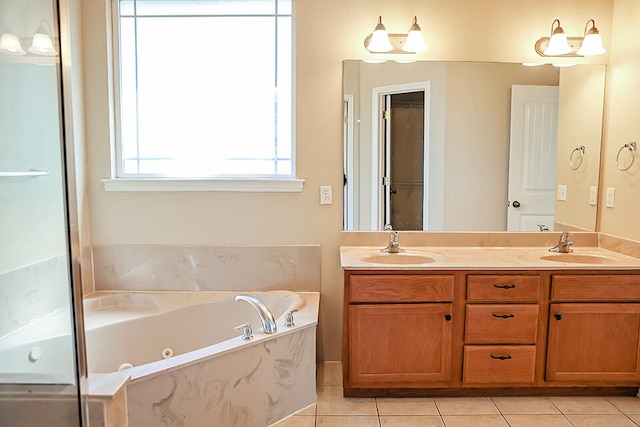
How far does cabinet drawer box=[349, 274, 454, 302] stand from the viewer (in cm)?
234

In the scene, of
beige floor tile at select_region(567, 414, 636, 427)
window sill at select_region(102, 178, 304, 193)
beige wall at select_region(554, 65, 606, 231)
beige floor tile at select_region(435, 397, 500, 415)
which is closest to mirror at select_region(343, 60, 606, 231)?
beige wall at select_region(554, 65, 606, 231)

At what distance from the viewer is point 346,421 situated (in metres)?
2.25

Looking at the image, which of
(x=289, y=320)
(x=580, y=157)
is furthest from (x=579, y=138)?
(x=289, y=320)

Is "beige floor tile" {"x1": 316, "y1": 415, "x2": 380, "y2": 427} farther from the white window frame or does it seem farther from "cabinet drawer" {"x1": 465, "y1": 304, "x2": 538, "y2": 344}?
the white window frame

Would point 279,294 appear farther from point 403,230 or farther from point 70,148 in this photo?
point 70,148

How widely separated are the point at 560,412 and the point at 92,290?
2725 mm

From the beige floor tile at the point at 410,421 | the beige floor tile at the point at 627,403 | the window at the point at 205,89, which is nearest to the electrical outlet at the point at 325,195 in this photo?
the window at the point at 205,89

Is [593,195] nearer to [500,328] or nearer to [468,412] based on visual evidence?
[500,328]

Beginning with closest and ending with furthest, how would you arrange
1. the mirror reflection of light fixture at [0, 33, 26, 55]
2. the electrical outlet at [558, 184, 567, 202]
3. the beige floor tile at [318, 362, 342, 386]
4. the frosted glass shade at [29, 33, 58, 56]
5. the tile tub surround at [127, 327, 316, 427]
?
the frosted glass shade at [29, 33, 58, 56]
the mirror reflection of light fixture at [0, 33, 26, 55]
the tile tub surround at [127, 327, 316, 427]
the beige floor tile at [318, 362, 342, 386]
the electrical outlet at [558, 184, 567, 202]

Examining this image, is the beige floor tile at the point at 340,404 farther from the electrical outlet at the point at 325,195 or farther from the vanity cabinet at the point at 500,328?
the electrical outlet at the point at 325,195

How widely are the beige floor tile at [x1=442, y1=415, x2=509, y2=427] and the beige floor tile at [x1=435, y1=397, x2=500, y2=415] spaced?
4 centimetres

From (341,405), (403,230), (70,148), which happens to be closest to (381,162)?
(403,230)

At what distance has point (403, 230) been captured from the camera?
2838 millimetres

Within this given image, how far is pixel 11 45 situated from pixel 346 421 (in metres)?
2.05
